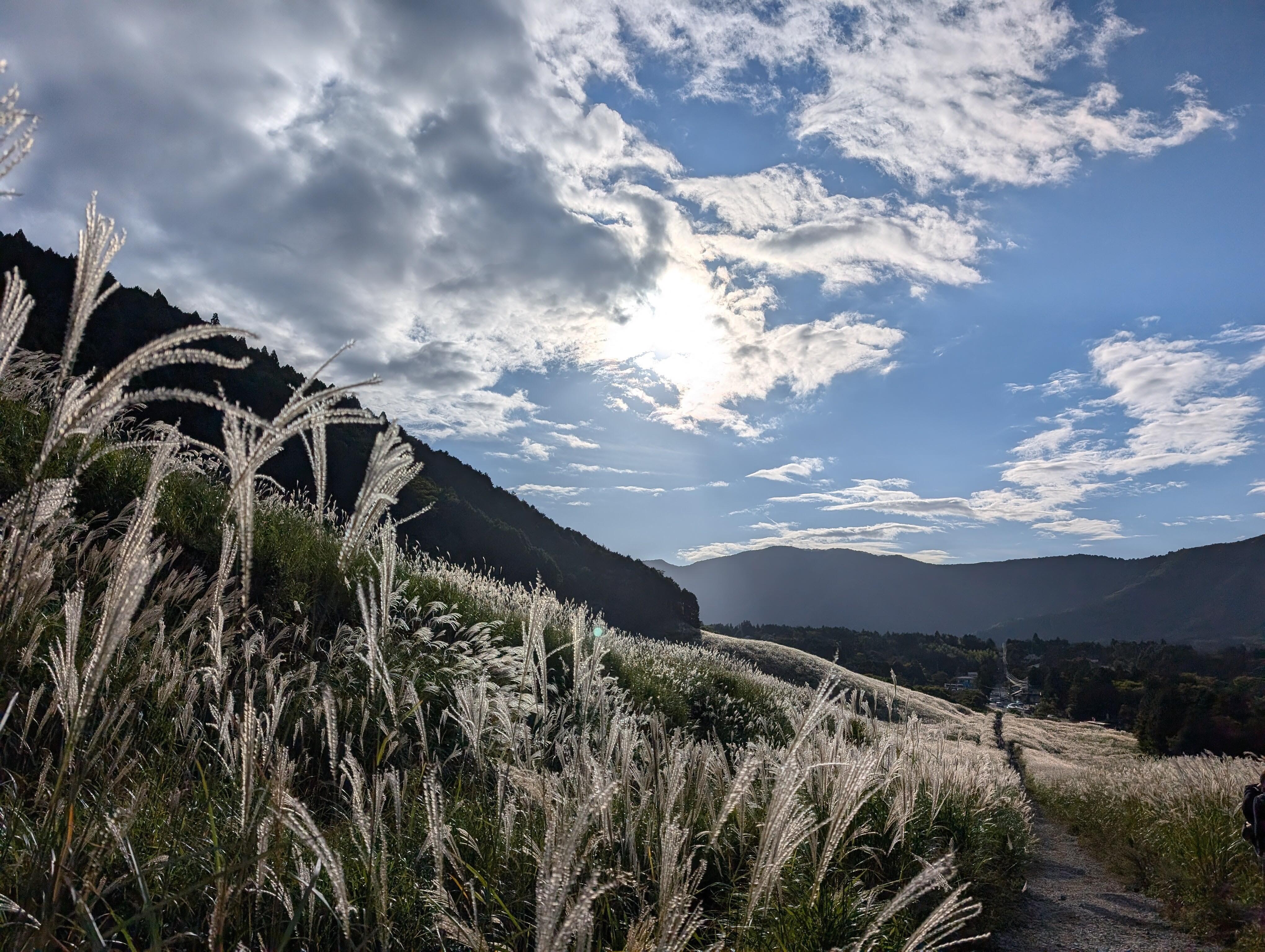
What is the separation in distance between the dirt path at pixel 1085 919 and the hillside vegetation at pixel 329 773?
11.2 inches

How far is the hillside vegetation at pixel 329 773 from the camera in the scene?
4.80 feet

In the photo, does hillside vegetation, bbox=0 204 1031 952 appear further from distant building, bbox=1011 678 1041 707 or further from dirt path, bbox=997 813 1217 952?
distant building, bbox=1011 678 1041 707

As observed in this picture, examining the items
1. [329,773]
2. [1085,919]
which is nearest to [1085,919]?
[1085,919]

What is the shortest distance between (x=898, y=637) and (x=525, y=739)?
4705 inches

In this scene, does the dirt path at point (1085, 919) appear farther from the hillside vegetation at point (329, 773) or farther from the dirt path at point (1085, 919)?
the hillside vegetation at point (329, 773)

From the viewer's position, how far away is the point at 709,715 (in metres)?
10.2

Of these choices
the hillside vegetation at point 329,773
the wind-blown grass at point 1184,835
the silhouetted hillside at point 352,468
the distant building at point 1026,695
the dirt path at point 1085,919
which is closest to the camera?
the hillside vegetation at point 329,773

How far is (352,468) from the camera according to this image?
72.3 ft

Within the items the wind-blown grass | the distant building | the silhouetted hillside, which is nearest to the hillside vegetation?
the wind-blown grass

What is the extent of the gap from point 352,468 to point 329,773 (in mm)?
19288

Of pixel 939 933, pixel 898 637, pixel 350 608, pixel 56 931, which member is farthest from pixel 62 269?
pixel 898 637

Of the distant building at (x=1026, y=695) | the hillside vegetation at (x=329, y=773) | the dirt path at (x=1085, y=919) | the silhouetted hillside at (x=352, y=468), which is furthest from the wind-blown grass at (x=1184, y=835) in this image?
the distant building at (x=1026, y=695)

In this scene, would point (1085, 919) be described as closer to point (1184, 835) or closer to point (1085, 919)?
point (1085, 919)

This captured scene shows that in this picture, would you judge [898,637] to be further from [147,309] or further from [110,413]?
[110,413]
